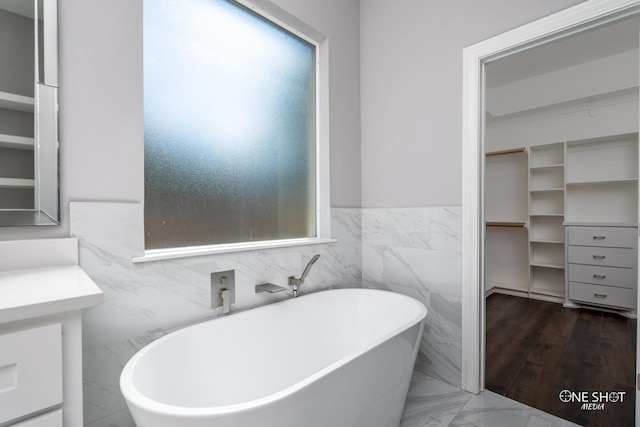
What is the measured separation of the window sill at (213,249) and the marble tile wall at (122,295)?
0.02 metres

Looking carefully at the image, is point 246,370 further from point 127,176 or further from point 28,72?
point 28,72

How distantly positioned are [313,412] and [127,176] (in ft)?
3.60

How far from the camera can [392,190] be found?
2.06 meters

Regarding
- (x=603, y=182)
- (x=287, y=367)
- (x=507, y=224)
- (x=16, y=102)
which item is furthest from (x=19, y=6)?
(x=603, y=182)

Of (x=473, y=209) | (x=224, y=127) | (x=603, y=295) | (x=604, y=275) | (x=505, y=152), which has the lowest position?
(x=603, y=295)

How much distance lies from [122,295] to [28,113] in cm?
70

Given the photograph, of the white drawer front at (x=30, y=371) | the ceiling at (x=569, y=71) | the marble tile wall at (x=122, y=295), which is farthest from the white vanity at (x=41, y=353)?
the ceiling at (x=569, y=71)

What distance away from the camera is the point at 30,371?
0.58 m

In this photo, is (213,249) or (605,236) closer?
(213,249)

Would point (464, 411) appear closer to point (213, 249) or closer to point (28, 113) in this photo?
point (213, 249)

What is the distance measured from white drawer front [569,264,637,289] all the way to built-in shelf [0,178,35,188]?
436cm

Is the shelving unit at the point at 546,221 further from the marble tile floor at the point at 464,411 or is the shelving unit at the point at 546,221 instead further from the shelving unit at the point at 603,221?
the marble tile floor at the point at 464,411

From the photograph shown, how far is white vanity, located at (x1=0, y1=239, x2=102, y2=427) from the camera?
56cm

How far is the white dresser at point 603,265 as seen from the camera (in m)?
2.87
